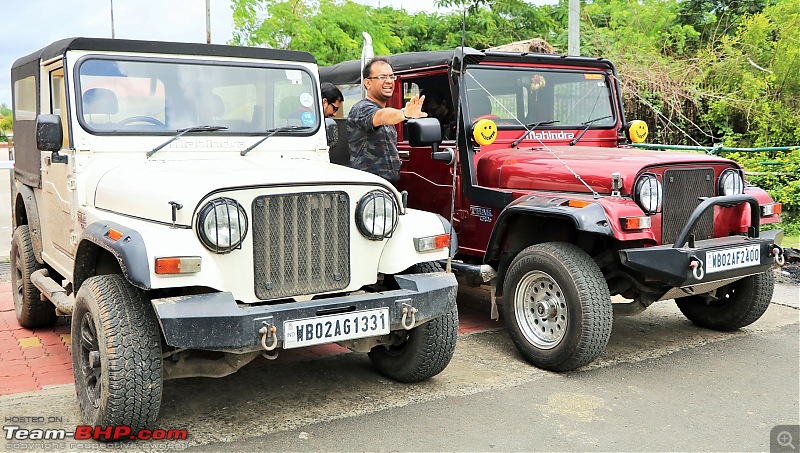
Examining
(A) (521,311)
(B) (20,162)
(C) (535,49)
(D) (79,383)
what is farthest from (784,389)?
(C) (535,49)

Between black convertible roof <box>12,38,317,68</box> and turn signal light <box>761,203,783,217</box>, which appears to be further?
turn signal light <box>761,203,783,217</box>

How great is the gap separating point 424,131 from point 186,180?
2.05 m

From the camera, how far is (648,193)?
5023 millimetres

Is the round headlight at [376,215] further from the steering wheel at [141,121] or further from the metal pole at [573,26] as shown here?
the metal pole at [573,26]

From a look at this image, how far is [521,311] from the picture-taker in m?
5.37

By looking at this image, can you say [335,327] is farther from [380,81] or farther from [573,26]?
[573,26]

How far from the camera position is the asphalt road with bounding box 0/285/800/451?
13.1 feet

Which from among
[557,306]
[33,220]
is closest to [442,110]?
[557,306]

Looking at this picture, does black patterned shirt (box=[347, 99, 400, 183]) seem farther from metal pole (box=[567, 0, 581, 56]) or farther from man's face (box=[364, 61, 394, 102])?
metal pole (box=[567, 0, 581, 56])

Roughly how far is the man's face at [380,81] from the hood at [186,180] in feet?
4.16

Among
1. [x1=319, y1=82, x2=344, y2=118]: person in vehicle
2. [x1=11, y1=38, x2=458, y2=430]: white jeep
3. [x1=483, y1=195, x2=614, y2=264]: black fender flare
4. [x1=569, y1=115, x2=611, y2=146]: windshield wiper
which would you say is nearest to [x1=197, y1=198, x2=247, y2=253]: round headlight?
[x1=11, y1=38, x2=458, y2=430]: white jeep

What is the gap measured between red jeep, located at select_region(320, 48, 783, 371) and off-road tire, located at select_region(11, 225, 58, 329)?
2.55 meters

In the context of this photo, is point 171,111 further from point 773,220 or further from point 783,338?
point 783,338

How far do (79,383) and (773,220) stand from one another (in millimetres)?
4833
